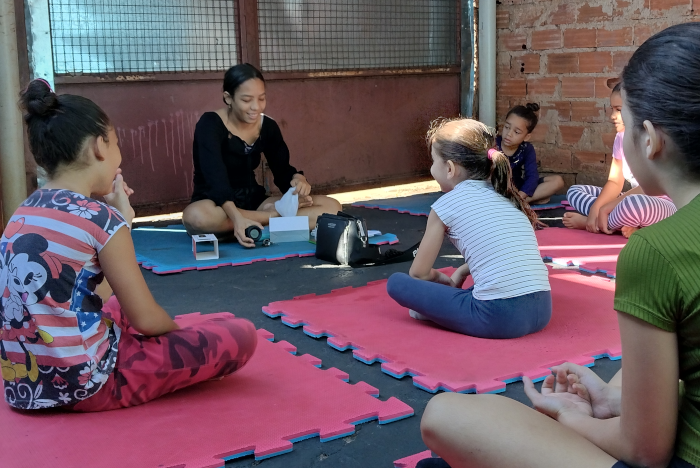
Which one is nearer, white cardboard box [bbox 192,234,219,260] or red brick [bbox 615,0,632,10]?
white cardboard box [bbox 192,234,219,260]

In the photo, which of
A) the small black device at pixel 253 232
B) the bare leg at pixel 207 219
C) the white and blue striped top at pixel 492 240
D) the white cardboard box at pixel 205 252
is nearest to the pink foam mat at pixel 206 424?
the white and blue striped top at pixel 492 240

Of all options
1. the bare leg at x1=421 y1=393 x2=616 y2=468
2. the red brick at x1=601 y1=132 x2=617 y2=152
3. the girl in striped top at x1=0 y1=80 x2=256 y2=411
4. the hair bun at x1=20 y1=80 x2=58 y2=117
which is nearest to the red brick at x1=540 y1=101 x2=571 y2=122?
the red brick at x1=601 y1=132 x2=617 y2=152

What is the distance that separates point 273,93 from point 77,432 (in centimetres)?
434

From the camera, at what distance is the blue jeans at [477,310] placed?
268 cm

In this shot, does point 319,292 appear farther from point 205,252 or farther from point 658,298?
point 658,298

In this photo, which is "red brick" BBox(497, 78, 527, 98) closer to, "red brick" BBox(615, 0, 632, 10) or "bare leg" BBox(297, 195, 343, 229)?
"red brick" BBox(615, 0, 632, 10)

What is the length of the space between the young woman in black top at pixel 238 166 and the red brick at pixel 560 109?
2421 mm

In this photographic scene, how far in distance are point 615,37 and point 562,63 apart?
51 cm

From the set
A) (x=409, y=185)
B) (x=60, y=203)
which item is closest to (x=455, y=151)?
(x=60, y=203)

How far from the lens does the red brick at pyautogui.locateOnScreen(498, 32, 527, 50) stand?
662 centimetres

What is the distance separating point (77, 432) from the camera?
78.7 inches

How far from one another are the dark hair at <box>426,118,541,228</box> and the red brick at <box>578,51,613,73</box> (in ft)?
11.6

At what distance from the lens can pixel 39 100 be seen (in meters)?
2.00

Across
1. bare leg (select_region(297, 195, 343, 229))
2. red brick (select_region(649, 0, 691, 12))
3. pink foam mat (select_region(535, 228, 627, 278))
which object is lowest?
pink foam mat (select_region(535, 228, 627, 278))
